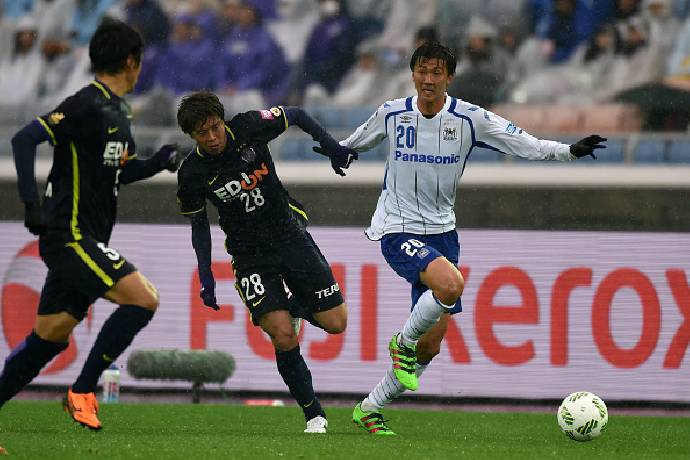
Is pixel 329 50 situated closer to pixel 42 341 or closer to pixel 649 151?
pixel 649 151

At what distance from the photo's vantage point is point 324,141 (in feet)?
24.4

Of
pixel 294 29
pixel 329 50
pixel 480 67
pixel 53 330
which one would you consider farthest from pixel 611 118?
pixel 53 330

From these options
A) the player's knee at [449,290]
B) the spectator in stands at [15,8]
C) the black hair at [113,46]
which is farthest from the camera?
the spectator in stands at [15,8]

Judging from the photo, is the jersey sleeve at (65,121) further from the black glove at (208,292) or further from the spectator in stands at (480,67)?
the spectator in stands at (480,67)

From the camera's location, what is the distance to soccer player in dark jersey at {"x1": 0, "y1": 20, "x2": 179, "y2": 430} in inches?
248

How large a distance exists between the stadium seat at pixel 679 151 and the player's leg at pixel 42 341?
8214 millimetres

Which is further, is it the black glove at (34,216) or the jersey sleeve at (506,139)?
the jersey sleeve at (506,139)

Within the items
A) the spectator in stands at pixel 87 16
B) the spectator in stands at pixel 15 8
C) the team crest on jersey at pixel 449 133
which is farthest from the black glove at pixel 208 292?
the spectator in stands at pixel 15 8

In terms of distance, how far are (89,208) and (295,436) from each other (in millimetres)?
1940

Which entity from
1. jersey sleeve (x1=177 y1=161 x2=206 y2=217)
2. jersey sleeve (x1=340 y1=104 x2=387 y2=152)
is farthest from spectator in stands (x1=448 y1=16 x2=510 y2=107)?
jersey sleeve (x1=177 y1=161 x2=206 y2=217)

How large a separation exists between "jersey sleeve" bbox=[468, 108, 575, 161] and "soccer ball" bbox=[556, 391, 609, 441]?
4.67ft

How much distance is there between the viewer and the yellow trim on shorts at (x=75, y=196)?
6.34m

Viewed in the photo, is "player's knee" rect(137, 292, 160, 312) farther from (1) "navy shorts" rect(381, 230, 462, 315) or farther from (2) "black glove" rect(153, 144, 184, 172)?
(1) "navy shorts" rect(381, 230, 462, 315)

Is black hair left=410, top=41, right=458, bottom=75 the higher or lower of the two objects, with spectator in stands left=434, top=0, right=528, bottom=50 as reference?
lower
